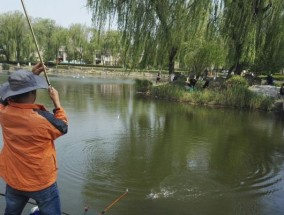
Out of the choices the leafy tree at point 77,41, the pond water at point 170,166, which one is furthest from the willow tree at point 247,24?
the leafy tree at point 77,41

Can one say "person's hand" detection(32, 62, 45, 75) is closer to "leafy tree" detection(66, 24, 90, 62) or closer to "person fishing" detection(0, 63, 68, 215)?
"person fishing" detection(0, 63, 68, 215)

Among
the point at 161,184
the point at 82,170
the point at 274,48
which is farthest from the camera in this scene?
the point at 274,48

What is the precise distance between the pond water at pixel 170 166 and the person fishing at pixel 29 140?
2.37 meters

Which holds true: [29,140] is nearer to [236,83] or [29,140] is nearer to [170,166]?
[170,166]

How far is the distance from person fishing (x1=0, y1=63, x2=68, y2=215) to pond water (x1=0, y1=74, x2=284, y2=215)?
237cm

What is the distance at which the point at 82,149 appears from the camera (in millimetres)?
9062

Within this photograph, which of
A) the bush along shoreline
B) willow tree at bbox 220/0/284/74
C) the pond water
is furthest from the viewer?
the bush along shoreline

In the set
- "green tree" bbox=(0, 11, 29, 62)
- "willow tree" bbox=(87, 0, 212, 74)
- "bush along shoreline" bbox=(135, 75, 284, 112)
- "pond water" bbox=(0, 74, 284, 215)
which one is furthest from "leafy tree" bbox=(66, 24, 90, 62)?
"pond water" bbox=(0, 74, 284, 215)

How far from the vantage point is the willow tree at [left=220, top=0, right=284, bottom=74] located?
18.4 m

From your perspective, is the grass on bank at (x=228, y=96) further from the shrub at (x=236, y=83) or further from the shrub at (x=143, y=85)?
the shrub at (x=143, y=85)

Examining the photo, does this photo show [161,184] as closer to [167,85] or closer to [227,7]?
[227,7]

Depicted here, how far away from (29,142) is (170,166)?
522cm

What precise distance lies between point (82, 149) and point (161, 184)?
2.82 meters

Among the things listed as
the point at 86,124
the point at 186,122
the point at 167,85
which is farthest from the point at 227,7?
the point at 86,124
